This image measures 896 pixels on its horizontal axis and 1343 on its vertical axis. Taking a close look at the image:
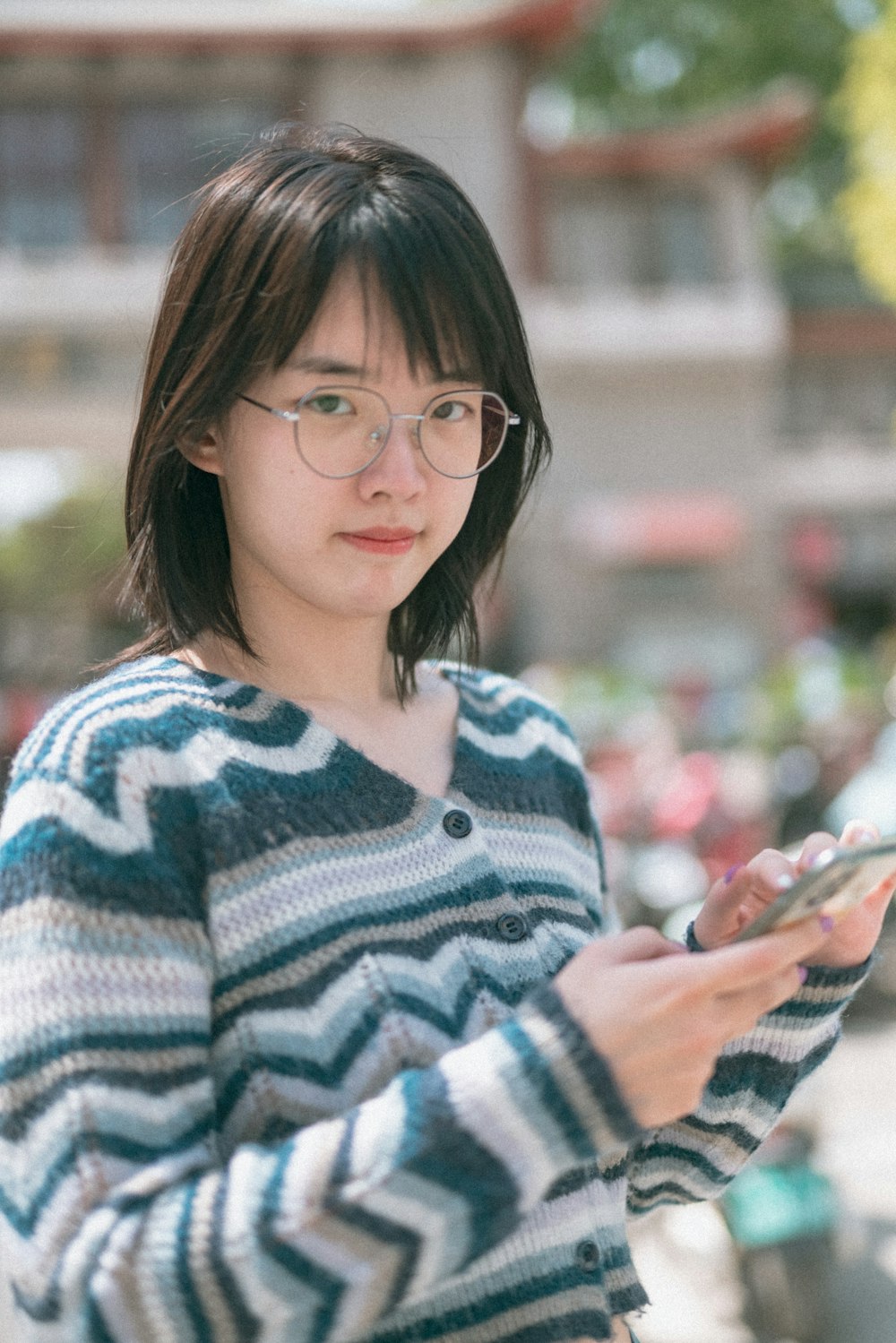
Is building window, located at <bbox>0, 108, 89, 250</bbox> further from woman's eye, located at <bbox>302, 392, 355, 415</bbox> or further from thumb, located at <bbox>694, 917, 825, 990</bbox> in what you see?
thumb, located at <bbox>694, 917, 825, 990</bbox>

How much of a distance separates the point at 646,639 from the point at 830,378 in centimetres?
635

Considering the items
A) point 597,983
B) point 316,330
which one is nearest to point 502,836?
point 597,983

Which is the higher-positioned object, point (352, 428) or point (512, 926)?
point (352, 428)

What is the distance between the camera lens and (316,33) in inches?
659

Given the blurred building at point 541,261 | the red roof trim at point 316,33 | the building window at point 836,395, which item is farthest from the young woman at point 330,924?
the building window at point 836,395

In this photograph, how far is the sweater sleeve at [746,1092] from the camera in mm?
1285

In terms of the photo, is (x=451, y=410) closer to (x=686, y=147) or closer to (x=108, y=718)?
(x=108, y=718)

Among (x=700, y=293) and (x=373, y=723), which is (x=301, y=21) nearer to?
(x=700, y=293)

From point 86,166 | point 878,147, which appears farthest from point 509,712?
point 86,166

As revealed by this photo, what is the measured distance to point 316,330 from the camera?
106 cm

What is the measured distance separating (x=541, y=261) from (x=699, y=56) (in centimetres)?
925

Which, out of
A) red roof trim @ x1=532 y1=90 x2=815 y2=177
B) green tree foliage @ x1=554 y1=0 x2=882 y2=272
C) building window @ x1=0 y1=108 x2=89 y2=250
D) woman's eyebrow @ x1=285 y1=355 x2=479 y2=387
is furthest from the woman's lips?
green tree foliage @ x1=554 y1=0 x2=882 y2=272

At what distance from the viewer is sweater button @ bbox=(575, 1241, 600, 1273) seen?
1099 millimetres

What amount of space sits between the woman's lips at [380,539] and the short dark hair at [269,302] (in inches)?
5.1
